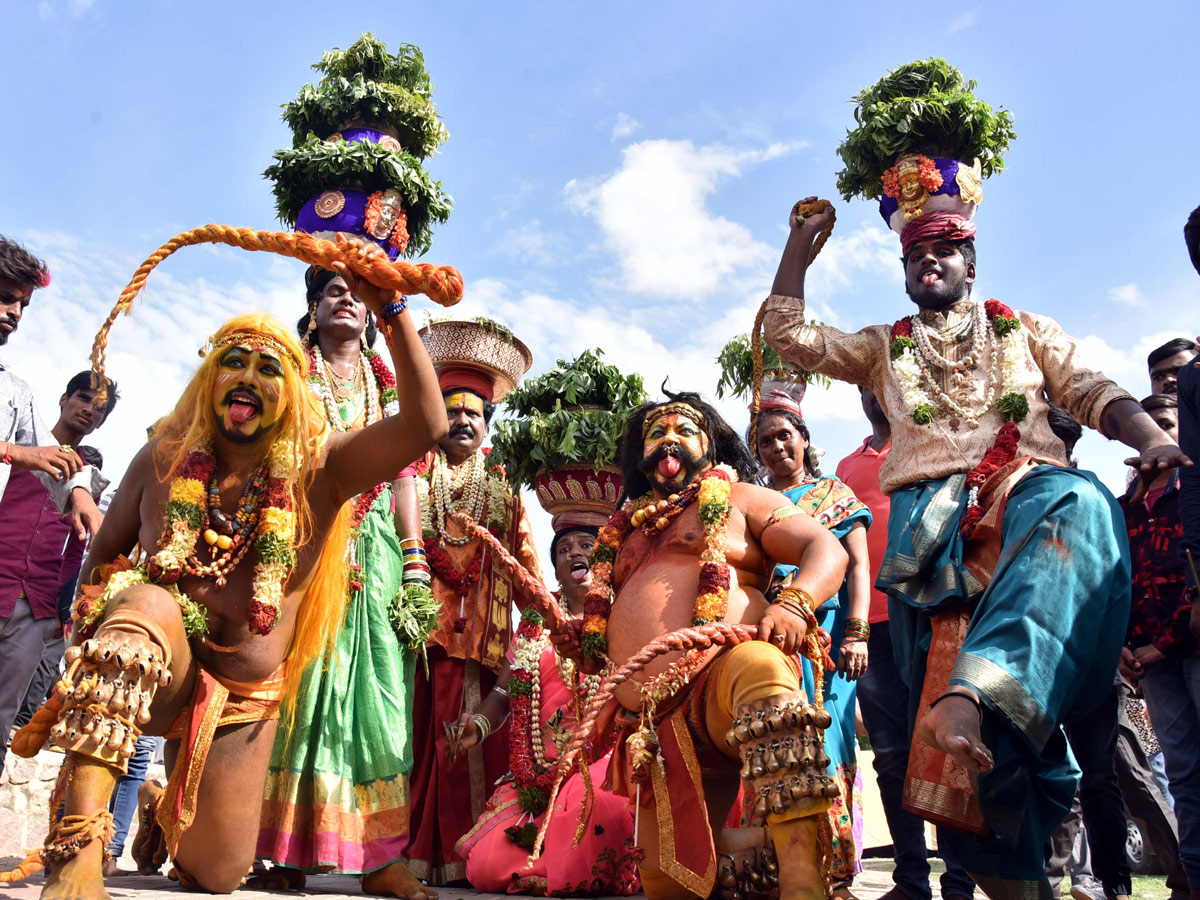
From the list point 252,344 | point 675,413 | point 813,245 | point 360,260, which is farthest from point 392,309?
point 813,245

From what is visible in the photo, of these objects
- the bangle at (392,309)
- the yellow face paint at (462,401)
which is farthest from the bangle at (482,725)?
the bangle at (392,309)

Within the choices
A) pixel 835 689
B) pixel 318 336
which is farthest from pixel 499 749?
pixel 318 336

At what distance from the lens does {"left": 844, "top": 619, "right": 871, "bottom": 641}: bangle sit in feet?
14.6

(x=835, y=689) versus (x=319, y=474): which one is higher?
(x=319, y=474)

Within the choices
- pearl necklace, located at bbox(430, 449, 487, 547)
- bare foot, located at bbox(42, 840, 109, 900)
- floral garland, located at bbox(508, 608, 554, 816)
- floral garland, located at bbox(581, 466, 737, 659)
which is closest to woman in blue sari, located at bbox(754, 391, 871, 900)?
floral garland, located at bbox(581, 466, 737, 659)

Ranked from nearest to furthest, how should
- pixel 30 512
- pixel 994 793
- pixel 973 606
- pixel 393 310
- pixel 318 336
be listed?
pixel 994 793
pixel 393 310
pixel 973 606
pixel 318 336
pixel 30 512

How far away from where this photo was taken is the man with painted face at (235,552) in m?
3.50

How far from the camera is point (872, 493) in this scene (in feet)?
19.2

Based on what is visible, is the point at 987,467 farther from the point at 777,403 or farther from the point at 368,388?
the point at 368,388

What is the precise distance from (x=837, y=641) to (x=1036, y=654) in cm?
199

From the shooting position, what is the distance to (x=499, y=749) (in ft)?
18.8

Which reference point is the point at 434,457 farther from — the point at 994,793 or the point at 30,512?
the point at 994,793

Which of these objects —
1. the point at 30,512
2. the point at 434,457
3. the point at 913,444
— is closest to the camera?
the point at 913,444

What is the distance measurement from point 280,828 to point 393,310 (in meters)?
2.32
